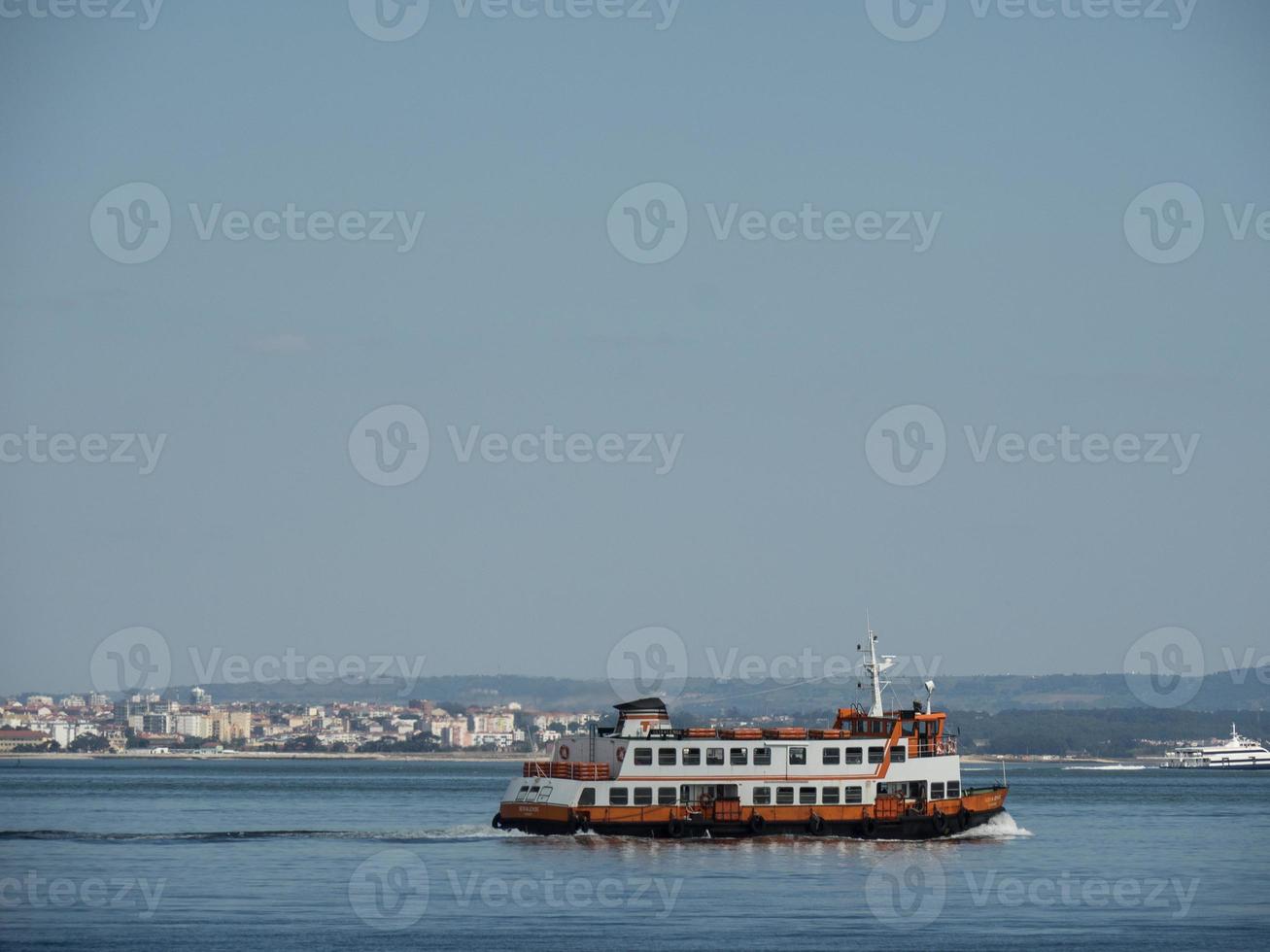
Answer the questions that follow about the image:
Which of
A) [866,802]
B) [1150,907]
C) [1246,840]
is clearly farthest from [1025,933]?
[1246,840]

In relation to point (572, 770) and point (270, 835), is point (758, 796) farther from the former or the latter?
point (270, 835)

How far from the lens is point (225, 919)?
5075 centimetres

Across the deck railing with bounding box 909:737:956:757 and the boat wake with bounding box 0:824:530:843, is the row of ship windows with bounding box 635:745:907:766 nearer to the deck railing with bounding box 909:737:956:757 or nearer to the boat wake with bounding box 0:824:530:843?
the deck railing with bounding box 909:737:956:757

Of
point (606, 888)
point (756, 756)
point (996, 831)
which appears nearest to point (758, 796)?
→ point (756, 756)

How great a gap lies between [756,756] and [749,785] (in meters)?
1.19

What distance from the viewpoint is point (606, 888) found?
187 ft

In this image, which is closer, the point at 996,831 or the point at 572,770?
the point at 572,770

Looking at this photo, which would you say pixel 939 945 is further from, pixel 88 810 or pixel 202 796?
pixel 202 796

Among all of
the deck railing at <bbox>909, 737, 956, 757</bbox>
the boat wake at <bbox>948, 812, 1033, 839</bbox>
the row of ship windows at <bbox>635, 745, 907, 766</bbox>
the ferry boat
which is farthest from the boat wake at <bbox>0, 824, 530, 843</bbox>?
the boat wake at <bbox>948, 812, 1033, 839</bbox>

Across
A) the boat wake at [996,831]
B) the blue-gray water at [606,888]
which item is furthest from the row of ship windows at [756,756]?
the boat wake at [996,831]

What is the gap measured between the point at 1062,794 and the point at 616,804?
73.6 metres

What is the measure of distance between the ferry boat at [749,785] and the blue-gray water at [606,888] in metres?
0.88

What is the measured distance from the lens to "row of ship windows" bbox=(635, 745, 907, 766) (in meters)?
69.4

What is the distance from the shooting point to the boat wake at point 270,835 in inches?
2936
